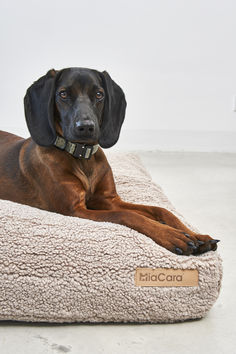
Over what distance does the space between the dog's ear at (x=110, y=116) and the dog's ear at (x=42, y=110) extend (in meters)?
0.23

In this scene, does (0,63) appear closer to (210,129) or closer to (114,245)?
(210,129)

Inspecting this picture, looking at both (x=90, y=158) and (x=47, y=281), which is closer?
(x=47, y=281)

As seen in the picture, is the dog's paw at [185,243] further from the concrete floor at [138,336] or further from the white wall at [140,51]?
the white wall at [140,51]

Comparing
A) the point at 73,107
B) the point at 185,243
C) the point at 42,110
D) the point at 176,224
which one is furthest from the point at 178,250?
the point at 42,110

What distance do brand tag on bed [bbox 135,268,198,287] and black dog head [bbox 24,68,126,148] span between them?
616 mm

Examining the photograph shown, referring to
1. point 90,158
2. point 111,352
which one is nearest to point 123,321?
point 111,352

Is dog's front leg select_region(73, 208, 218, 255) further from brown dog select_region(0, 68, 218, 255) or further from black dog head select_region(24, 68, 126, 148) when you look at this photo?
black dog head select_region(24, 68, 126, 148)

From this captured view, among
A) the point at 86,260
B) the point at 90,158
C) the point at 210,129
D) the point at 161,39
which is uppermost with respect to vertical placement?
the point at 161,39

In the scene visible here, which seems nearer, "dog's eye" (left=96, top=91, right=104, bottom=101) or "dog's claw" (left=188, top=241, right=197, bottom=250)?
"dog's claw" (left=188, top=241, right=197, bottom=250)

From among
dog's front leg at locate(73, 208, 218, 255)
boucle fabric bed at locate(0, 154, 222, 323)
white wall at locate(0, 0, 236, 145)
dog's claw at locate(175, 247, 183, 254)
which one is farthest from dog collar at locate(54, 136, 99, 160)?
white wall at locate(0, 0, 236, 145)

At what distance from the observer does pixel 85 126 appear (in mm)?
2076

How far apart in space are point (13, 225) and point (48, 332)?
1.36ft

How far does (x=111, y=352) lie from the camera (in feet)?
5.28

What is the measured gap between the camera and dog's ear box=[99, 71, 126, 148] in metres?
2.36
